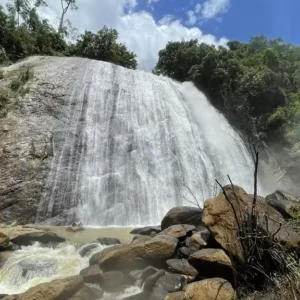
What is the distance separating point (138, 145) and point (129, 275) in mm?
9586

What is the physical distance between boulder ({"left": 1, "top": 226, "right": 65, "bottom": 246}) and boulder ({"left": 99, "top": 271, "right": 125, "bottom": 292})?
10.9 ft

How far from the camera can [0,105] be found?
16.6 metres

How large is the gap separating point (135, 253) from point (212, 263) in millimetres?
1797

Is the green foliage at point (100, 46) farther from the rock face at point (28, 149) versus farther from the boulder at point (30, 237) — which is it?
the boulder at point (30, 237)

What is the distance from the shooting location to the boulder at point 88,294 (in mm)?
6533

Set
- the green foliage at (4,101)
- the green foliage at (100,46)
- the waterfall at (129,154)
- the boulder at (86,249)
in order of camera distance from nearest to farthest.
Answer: the boulder at (86,249), the waterfall at (129,154), the green foliage at (4,101), the green foliage at (100,46)

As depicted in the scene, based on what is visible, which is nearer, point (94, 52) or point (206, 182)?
point (206, 182)

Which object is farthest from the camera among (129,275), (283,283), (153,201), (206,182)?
(206,182)

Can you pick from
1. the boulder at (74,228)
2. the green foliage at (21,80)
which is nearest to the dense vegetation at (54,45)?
the green foliage at (21,80)

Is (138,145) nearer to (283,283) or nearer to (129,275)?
(129,275)

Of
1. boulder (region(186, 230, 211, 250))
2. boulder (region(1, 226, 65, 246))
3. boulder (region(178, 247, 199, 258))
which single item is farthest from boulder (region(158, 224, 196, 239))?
boulder (region(1, 226, 65, 246))

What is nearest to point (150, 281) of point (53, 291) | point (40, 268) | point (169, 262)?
point (169, 262)

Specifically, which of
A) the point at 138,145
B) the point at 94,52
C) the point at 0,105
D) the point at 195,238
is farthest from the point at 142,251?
the point at 94,52

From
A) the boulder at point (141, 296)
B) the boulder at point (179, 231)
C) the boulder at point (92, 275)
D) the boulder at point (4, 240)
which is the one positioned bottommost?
the boulder at point (141, 296)
